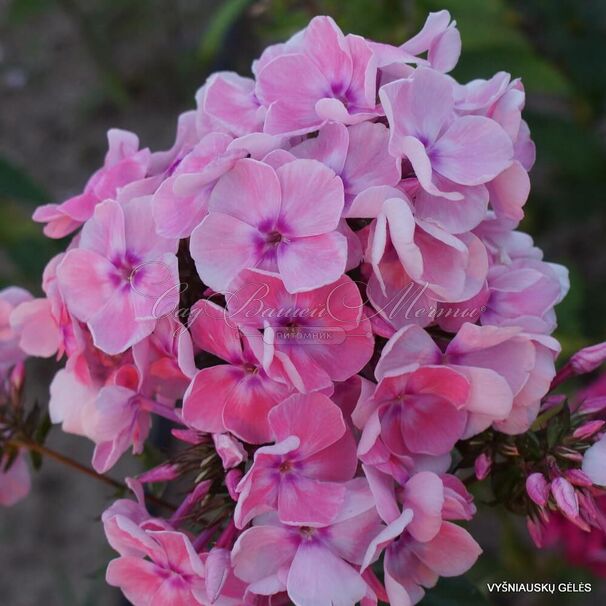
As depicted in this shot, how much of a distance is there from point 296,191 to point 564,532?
1.94 ft

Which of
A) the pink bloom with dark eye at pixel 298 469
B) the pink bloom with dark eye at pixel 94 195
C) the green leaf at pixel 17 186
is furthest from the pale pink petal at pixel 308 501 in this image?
the green leaf at pixel 17 186

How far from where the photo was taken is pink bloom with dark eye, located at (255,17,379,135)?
1.67 ft

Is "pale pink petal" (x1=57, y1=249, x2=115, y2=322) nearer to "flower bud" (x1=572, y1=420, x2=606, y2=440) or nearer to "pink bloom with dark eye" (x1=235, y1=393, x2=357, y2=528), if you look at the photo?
"pink bloom with dark eye" (x1=235, y1=393, x2=357, y2=528)

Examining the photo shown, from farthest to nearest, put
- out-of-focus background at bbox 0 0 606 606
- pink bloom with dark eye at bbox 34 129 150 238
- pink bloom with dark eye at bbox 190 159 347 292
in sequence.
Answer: out-of-focus background at bbox 0 0 606 606, pink bloom with dark eye at bbox 34 129 150 238, pink bloom with dark eye at bbox 190 159 347 292

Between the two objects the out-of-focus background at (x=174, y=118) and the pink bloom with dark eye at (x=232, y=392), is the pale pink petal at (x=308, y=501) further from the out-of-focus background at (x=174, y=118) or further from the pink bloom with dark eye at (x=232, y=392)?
the out-of-focus background at (x=174, y=118)

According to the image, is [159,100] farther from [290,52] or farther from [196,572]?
[196,572]

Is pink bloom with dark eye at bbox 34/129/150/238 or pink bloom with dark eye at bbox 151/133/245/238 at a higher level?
pink bloom with dark eye at bbox 151/133/245/238

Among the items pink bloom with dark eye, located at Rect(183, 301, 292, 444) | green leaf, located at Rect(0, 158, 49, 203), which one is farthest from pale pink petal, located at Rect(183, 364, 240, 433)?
green leaf, located at Rect(0, 158, 49, 203)

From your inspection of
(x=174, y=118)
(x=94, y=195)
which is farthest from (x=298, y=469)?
(x=174, y=118)

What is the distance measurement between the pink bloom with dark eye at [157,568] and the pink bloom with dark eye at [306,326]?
0.38 ft

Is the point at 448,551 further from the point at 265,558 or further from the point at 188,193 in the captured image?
the point at 188,193

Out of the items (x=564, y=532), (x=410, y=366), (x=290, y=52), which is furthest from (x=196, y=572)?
(x=564, y=532)

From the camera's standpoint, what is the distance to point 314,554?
482 mm

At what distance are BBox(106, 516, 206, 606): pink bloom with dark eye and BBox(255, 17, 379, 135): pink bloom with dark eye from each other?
0.24 meters
